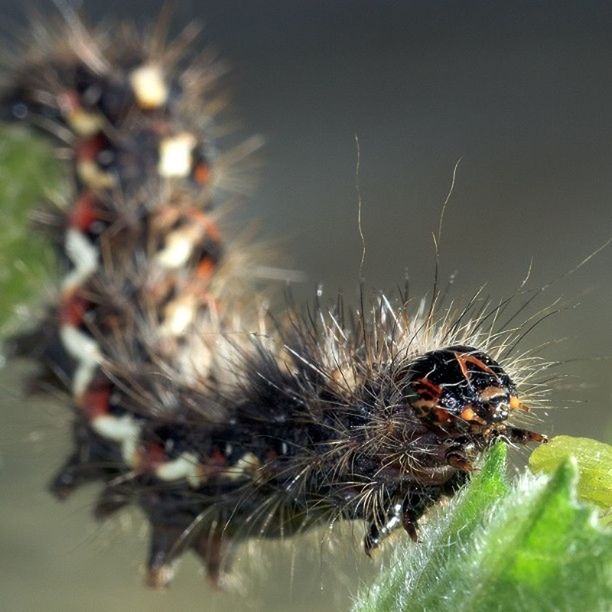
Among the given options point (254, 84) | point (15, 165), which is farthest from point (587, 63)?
point (15, 165)

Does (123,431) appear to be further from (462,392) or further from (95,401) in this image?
(462,392)

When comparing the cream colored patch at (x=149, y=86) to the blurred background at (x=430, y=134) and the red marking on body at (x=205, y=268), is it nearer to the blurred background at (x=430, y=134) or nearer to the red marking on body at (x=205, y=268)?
the red marking on body at (x=205, y=268)

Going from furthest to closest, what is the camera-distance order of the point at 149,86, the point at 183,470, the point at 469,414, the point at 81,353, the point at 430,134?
1. the point at 430,134
2. the point at 149,86
3. the point at 81,353
4. the point at 183,470
5. the point at 469,414

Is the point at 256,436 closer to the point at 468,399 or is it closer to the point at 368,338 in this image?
the point at 368,338

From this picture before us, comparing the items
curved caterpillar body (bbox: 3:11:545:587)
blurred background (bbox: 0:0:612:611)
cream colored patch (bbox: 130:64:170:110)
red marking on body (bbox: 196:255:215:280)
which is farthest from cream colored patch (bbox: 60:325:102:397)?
blurred background (bbox: 0:0:612:611)

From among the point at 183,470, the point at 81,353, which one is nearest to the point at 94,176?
the point at 81,353

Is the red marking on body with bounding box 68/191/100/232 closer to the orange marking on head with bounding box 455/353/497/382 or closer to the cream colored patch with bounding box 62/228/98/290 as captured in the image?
the cream colored patch with bounding box 62/228/98/290
